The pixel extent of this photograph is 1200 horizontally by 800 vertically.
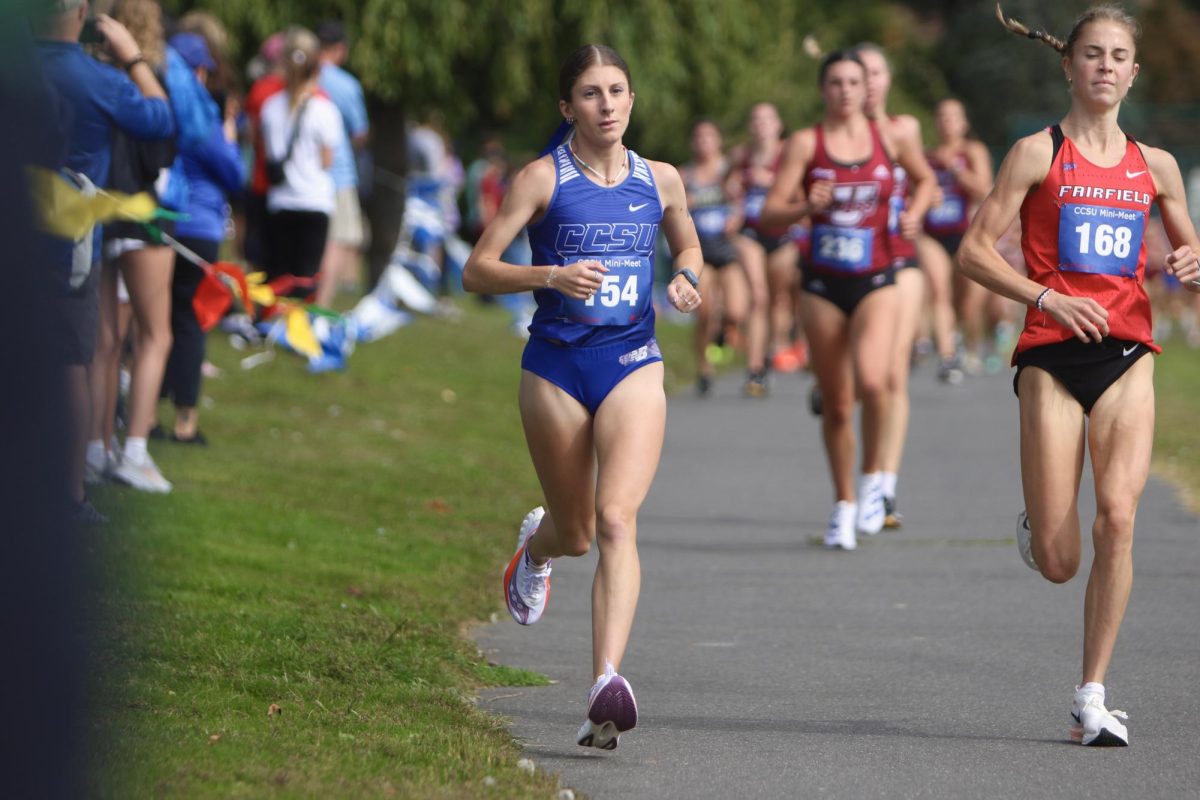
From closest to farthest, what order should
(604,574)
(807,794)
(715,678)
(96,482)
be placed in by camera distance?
1. (807,794)
2. (604,574)
3. (715,678)
4. (96,482)

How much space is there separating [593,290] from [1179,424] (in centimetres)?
1074

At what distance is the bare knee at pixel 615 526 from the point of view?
5387 mm

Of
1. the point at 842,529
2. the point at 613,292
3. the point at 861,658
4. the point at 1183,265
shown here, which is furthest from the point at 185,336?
the point at 1183,265

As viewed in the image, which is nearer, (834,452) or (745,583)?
(745,583)

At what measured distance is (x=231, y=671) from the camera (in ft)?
19.1

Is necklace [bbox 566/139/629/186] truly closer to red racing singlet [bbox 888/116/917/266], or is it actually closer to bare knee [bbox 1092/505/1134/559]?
bare knee [bbox 1092/505/1134/559]

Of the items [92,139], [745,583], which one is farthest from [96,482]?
[745,583]

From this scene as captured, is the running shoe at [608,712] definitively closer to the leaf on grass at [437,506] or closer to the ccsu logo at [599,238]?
the ccsu logo at [599,238]

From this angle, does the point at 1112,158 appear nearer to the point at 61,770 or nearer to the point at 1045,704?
the point at 1045,704

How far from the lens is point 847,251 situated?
9297 millimetres

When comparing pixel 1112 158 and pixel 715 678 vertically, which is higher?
pixel 1112 158

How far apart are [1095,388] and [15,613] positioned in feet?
13.5

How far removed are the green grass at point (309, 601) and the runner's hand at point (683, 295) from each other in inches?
50.9

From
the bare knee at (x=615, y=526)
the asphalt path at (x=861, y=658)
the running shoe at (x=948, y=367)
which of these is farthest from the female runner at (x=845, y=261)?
the running shoe at (x=948, y=367)
